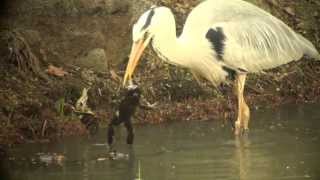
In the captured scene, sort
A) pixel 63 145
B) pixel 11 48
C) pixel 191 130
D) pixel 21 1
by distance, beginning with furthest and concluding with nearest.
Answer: pixel 21 1 → pixel 11 48 → pixel 191 130 → pixel 63 145

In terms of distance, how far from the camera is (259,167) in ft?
22.9

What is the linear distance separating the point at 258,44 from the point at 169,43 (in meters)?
1.19

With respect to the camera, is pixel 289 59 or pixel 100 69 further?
pixel 100 69

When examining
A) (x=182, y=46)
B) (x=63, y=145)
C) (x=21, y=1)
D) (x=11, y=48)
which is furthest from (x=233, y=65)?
(x=21, y=1)

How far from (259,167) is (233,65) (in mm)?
2448

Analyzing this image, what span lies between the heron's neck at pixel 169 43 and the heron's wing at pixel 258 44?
0.49 metres

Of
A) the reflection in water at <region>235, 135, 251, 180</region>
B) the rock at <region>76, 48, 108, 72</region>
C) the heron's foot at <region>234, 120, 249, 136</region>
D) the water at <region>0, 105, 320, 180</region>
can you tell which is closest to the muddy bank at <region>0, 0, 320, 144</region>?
the rock at <region>76, 48, 108, 72</region>

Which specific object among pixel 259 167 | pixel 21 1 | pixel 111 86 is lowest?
pixel 259 167

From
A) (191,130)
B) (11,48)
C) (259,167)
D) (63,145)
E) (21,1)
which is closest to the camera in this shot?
(259,167)

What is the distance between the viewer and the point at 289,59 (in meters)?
9.62

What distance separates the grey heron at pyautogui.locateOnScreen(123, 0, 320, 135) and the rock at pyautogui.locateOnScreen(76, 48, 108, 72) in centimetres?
213

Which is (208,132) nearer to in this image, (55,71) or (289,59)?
(289,59)

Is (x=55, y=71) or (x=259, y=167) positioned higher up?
(x=55, y=71)

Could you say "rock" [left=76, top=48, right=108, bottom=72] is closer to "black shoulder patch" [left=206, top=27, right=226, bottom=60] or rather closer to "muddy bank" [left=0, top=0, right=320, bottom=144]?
"muddy bank" [left=0, top=0, right=320, bottom=144]
